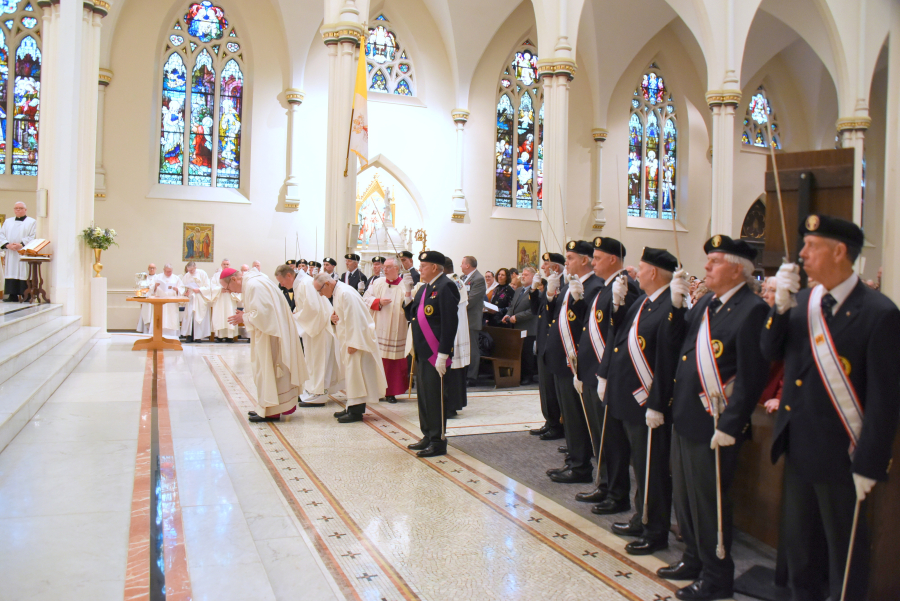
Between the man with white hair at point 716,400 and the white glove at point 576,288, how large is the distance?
130 cm

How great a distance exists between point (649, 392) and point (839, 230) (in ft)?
4.23

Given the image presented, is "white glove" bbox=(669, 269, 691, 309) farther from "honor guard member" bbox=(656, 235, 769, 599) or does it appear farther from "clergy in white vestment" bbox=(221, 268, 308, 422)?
"clergy in white vestment" bbox=(221, 268, 308, 422)

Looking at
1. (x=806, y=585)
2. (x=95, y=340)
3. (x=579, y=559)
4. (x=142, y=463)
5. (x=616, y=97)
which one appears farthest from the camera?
(x=616, y=97)

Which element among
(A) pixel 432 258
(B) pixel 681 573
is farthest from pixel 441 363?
(B) pixel 681 573

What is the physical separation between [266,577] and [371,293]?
17.5 feet

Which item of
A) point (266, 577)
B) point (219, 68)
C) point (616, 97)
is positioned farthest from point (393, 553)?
point (616, 97)

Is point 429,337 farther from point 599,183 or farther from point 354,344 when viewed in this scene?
point 599,183

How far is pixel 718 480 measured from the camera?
2.93 metres

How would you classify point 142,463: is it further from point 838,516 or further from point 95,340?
point 95,340

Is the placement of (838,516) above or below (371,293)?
below

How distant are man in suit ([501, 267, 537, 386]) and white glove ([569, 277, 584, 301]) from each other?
12.9 ft

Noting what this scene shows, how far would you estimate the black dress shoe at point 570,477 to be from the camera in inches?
Answer: 183

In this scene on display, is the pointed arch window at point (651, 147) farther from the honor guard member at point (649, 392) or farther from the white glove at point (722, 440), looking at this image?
the white glove at point (722, 440)

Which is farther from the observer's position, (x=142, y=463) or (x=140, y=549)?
(x=142, y=463)
